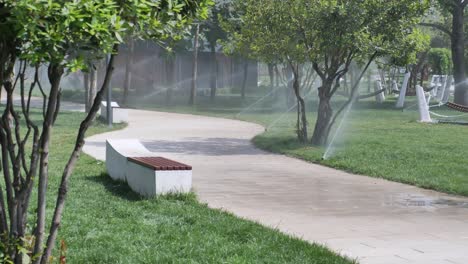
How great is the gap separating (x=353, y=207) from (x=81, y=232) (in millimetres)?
3425

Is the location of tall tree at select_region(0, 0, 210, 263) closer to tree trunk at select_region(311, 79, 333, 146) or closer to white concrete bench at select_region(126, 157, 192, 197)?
white concrete bench at select_region(126, 157, 192, 197)

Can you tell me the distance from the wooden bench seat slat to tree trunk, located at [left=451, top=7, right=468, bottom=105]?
2721cm

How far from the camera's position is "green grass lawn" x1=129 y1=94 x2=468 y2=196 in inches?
473

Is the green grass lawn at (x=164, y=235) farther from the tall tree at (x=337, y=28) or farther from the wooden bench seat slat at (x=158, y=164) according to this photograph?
the tall tree at (x=337, y=28)

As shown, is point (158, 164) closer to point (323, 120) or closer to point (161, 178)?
point (161, 178)

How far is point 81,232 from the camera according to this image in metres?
6.90

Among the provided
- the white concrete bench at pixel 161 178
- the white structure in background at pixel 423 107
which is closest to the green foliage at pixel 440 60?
the white structure in background at pixel 423 107

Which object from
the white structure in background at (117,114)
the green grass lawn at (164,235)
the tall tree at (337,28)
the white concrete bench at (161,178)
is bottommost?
the white structure in background at (117,114)

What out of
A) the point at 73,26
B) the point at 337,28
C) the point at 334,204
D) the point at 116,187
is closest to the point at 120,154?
the point at 116,187

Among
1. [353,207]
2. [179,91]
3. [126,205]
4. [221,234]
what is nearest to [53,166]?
[126,205]

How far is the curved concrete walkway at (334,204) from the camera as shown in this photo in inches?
272

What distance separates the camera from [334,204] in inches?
369

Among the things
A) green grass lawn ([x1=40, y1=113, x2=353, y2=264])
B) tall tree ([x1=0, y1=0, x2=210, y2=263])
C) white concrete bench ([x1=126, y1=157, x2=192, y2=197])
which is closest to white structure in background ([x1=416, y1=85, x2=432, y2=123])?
white concrete bench ([x1=126, y1=157, x2=192, y2=197])

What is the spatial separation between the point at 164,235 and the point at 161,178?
2.21 m
